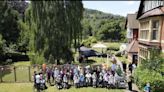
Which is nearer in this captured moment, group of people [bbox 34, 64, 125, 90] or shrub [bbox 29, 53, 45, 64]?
group of people [bbox 34, 64, 125, 90]

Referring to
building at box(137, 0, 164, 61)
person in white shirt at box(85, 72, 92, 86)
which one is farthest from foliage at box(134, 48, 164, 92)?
person in white shirt at box(85, 72, 92, 86)

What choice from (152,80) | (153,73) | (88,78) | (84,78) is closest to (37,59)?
(84,78)

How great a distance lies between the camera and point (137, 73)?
796 inches

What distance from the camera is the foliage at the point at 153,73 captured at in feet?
58.8

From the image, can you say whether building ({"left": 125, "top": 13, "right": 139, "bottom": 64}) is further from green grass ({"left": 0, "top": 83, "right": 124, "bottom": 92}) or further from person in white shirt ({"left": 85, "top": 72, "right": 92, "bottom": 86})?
green grass ({"left": 0, "top": 83, "right": 124, "bottom": 92})

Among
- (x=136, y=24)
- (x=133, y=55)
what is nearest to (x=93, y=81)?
(x=133, y=55)

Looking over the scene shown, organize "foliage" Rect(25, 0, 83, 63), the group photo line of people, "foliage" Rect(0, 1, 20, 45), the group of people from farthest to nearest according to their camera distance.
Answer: "foliage" Rect(0, 1, 20, 45), "foliage" Rect(25, 0, 83, 63), the group of people, the group photo line of people

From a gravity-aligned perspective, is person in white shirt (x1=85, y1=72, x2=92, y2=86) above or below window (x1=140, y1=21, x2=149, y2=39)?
below

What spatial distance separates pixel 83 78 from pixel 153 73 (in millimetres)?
5085

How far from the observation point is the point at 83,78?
2036 cm

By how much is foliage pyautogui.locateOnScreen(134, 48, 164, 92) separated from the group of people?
1.72 meters

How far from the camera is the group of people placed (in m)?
19.9

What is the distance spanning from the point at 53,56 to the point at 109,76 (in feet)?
→ 52.3

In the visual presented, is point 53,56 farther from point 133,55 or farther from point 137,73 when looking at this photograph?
point 137,73
